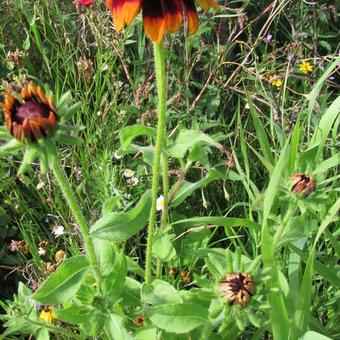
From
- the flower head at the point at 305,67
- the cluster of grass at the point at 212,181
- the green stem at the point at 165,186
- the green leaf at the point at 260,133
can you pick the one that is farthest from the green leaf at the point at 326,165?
the flower head at the point at 305,67

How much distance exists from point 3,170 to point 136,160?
35 centimetres

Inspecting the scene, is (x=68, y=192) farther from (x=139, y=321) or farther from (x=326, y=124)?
(x=326, y=124)

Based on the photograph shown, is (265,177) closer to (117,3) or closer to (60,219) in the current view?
(60,219)

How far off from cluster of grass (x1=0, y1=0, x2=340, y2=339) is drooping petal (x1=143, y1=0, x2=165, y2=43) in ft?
0.94

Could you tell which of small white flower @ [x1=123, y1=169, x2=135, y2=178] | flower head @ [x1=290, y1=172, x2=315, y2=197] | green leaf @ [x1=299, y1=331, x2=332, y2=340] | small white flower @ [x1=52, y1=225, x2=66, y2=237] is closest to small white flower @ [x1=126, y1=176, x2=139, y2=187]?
small white flower @ [x1=123, y1=169, x2=135, y2=178]

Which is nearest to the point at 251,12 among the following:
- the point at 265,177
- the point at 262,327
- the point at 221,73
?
the point at 221,73

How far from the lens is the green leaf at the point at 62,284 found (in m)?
1.06

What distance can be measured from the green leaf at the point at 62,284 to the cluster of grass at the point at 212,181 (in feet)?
0.52

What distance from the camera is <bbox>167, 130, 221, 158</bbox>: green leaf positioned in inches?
44.8

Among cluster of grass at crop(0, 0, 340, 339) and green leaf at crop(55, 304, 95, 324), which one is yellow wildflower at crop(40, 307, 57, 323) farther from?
green leaf at crop(55, 304, 95, 324)

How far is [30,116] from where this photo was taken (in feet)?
2.87

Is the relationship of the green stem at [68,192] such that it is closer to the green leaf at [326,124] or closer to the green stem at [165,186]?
the green stem at [165,186]

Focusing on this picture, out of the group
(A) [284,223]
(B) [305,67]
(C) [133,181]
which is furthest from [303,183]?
(B) [305,67]

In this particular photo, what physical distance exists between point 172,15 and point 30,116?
0.26 m
